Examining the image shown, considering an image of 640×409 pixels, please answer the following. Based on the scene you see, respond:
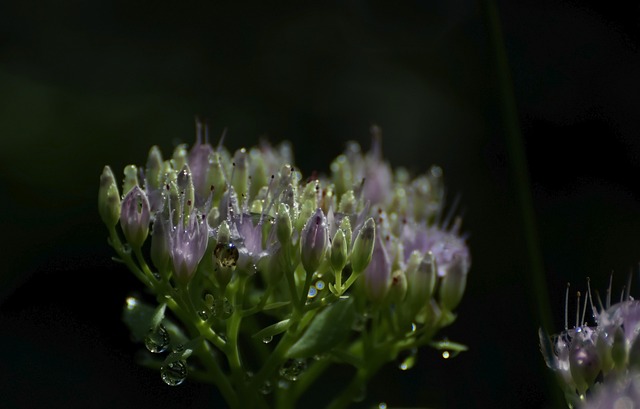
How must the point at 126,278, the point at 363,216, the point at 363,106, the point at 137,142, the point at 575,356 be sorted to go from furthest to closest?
1. the point at 363,106
2. the point at 137,142
3. the point at 126,278
4. the point at 363,216
5. the point at 575,356

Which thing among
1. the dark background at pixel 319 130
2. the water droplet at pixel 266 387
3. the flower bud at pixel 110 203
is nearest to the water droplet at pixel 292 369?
the water droplet at pixel 266 387

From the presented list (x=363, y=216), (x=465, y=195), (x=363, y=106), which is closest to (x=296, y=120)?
(x=363, y=106)

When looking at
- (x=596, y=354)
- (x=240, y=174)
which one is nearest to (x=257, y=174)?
(x=240, y=174)

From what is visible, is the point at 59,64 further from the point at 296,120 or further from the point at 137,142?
the point at 296,120

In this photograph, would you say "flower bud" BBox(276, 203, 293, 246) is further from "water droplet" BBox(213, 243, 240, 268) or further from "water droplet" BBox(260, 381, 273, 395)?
"water droplet" BBox(260, 381, 273, 395)

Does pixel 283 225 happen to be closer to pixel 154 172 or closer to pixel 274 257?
pixel 274 257

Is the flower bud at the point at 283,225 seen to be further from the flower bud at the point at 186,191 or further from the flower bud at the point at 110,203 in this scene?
the flower bud at the point at 110,203
